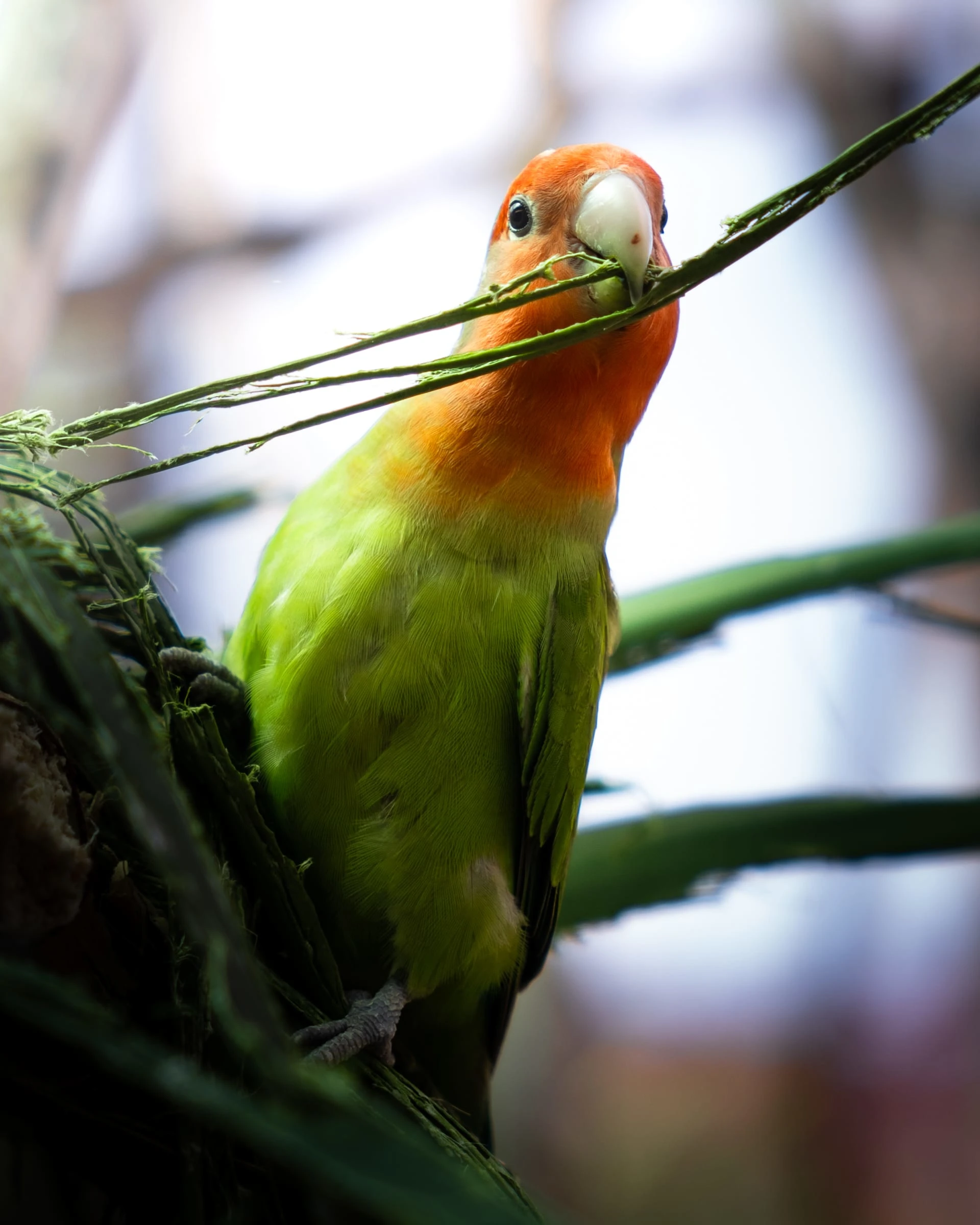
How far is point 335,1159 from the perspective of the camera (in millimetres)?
352

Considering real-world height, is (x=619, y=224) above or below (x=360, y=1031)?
above

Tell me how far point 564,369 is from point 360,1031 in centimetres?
77

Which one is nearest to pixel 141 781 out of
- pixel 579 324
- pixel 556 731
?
pixel 579 324

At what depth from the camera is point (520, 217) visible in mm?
1264

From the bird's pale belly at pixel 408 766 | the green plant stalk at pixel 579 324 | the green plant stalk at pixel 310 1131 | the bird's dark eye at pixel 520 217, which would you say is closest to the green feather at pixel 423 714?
the bird's pale belly at pixel 408 766

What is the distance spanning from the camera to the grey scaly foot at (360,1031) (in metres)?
0.85

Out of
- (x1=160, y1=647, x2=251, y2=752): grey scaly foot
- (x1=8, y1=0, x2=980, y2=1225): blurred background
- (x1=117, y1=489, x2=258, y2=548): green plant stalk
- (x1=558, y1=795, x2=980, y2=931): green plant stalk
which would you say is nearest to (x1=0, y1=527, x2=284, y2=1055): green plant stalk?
(x1=160, y1=647, x2=251, y2=752): grey scaly foot

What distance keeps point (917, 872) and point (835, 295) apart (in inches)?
86.9

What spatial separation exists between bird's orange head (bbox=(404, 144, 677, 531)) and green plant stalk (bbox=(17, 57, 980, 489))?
489 mm

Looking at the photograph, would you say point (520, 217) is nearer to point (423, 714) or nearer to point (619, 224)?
point (619, 224)

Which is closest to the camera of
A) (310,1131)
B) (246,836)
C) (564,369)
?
(310,1131)

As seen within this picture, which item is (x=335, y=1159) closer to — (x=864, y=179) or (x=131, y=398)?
(x=131, y=398)

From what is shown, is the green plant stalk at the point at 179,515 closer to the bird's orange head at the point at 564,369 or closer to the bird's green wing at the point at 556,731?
the bird's orange head at the point at 564,369

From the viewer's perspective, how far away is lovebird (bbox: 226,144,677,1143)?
1042 mm
